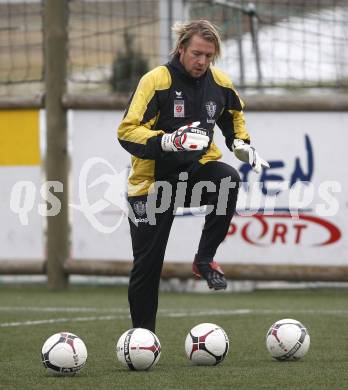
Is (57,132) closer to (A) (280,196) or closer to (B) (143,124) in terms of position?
(A) (280,196)

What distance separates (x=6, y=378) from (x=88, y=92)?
715cm

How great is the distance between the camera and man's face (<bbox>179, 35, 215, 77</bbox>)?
693cm

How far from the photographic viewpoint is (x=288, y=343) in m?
6.75

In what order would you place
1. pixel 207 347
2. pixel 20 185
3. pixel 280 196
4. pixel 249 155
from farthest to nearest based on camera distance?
1. pixel 20 185
2. pixel 280 196
3. pixel 249 155
4. pixel 207 347

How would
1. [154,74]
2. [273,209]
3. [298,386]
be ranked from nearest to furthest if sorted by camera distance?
[298,386] < [154,74] < [273,209]

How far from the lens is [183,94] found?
7.09 m

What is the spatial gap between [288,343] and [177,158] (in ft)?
4.44

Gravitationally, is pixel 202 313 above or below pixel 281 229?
below

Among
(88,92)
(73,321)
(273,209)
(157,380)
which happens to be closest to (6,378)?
(157,380)

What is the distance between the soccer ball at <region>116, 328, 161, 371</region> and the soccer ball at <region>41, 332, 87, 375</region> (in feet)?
0.84

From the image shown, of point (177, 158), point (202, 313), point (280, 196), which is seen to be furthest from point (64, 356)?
point (280, 196)

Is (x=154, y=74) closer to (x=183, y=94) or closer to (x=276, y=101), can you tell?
(x=183, y=94)

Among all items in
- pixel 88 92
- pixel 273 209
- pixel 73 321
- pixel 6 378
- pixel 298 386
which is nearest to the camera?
pixel 298 386

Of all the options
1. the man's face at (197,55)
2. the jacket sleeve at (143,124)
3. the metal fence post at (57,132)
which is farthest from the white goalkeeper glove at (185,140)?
the metal fence post at (57,132)
